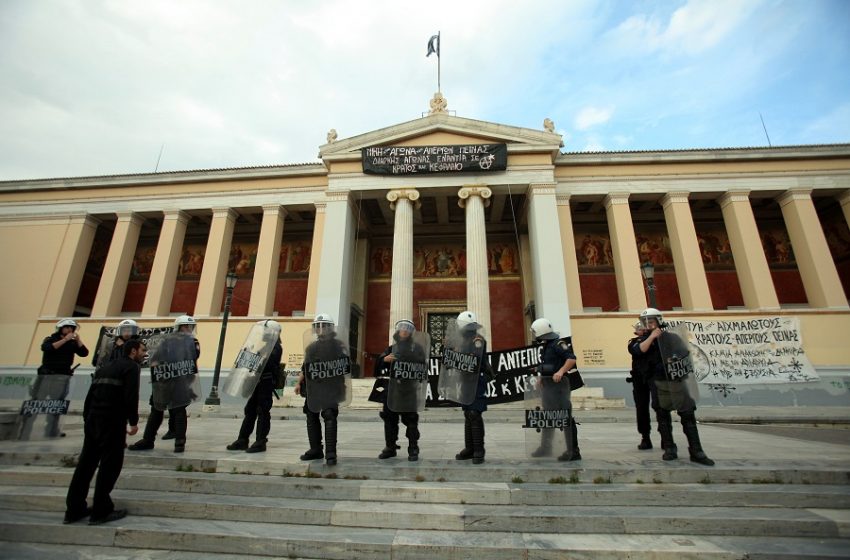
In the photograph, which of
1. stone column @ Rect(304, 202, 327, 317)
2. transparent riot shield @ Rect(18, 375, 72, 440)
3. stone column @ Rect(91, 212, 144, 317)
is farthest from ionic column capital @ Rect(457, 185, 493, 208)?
stone column @ Rect(91, 212, 144, 317)

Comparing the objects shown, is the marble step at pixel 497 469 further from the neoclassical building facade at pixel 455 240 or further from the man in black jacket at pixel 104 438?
the neoclassical building facade at pixel 455 240

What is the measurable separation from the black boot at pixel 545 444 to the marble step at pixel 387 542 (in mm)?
1484

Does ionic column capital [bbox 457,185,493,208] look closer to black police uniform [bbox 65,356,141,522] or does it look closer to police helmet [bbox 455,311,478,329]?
police helmet [bbox 455,311,478,329]

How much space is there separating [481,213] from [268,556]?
14.0 meters

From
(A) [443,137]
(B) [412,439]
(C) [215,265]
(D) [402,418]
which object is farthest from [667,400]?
(C) [215,265]

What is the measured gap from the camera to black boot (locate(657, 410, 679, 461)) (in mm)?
4379

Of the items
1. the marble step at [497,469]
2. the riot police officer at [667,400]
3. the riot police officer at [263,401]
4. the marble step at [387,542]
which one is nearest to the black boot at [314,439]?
the marble step at [497,469]

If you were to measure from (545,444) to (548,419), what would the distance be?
1.03 feet

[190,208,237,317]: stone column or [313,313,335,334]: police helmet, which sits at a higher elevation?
[190,208,237,317]: stone column

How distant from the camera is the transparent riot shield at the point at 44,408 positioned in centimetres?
578

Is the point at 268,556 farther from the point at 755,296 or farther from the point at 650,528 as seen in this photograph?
the point at 755,296

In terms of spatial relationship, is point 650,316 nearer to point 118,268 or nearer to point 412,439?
point 412,439

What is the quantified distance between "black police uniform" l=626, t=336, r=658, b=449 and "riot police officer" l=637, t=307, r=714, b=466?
0.27 ft

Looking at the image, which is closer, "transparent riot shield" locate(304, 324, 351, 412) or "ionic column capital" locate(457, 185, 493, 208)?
"transparent riot shield" locate(304, 324, 351, 412)
